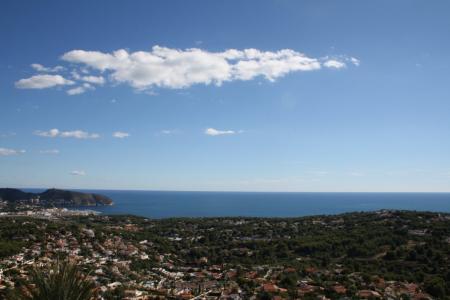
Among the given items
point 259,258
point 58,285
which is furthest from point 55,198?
point 58,285

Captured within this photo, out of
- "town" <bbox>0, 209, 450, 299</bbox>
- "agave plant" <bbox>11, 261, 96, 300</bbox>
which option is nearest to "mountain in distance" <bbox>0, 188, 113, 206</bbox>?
"town" <bbox>0, 209, 450, 299</bbox>

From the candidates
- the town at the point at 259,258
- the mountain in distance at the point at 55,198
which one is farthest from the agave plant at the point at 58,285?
the mountain in distance at the point at 55,198

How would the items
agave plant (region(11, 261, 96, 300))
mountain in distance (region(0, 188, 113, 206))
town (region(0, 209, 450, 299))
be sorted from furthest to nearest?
mountain in distance (region(0, 188, 113, 206)) → town (region(0, 209, 450, 299)) → agave plant (region(11, 261, 96, 300))

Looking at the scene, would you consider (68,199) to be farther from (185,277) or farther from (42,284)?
(42,284)

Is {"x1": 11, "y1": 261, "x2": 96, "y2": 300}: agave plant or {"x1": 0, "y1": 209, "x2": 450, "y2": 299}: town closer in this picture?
{"x1": 11, "y1": 261, "x2": 96, "y2": 300}: agave plant

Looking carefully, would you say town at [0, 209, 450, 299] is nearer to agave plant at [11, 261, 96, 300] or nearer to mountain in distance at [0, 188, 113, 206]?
agave plant at [11, 261, 96, 300]

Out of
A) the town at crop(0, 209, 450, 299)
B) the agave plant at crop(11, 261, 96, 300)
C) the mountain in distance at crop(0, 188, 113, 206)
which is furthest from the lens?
the mountain in distance at crop(0, 188, 113, 206)

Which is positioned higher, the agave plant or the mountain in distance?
the agave plant

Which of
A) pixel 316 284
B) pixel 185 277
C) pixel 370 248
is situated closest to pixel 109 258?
pixel 185 277
